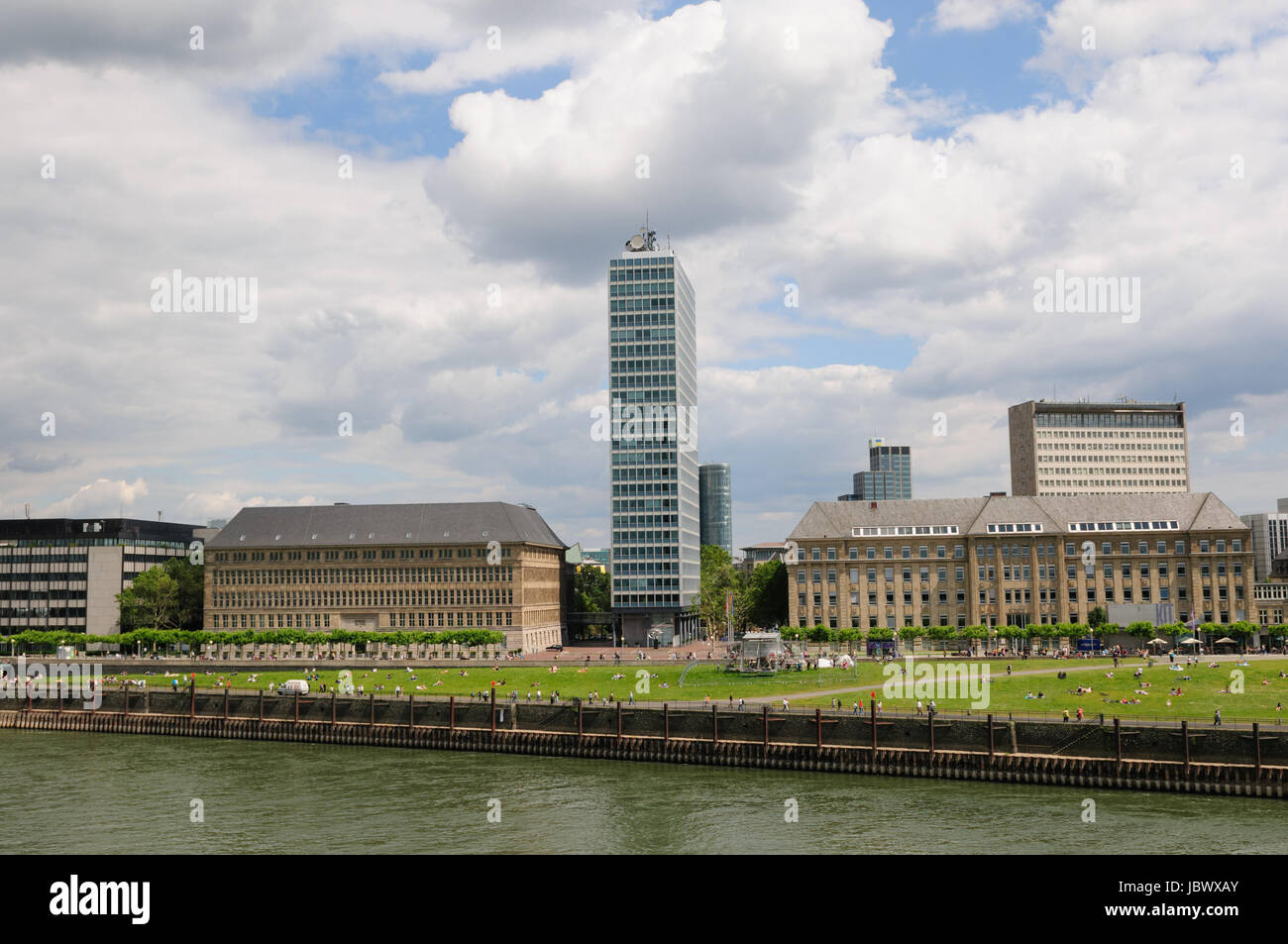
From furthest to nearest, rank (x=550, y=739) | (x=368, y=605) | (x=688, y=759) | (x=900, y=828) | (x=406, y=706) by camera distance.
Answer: (x=368, y=605)
(x=406, y=706)
(x=550, y=739)
(x=688, y=759)
(x=900, y=828)

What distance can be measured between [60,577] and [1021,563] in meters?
157

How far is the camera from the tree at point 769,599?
16338cm

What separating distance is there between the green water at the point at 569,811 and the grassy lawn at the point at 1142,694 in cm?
1356

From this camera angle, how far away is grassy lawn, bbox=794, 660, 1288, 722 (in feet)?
249

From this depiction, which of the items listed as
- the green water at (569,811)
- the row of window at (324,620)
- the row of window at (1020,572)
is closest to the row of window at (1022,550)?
the row of window at (1020,572)

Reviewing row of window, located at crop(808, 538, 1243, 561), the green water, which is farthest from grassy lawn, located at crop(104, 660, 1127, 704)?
row of window, located at crop(808, 538, 1243, 561)

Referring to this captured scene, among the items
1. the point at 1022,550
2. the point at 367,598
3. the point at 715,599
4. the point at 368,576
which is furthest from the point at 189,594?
the point at 1022,550

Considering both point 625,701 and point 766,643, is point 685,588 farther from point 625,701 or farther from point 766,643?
point 625,701

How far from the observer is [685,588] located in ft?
600

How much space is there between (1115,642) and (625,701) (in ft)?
243

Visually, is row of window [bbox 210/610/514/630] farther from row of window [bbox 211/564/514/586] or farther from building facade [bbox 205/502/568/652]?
row of window [bbox 211/564/514/586]

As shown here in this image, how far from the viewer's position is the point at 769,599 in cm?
16538

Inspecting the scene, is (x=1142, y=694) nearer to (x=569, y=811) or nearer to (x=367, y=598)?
(x=569, y=811)
